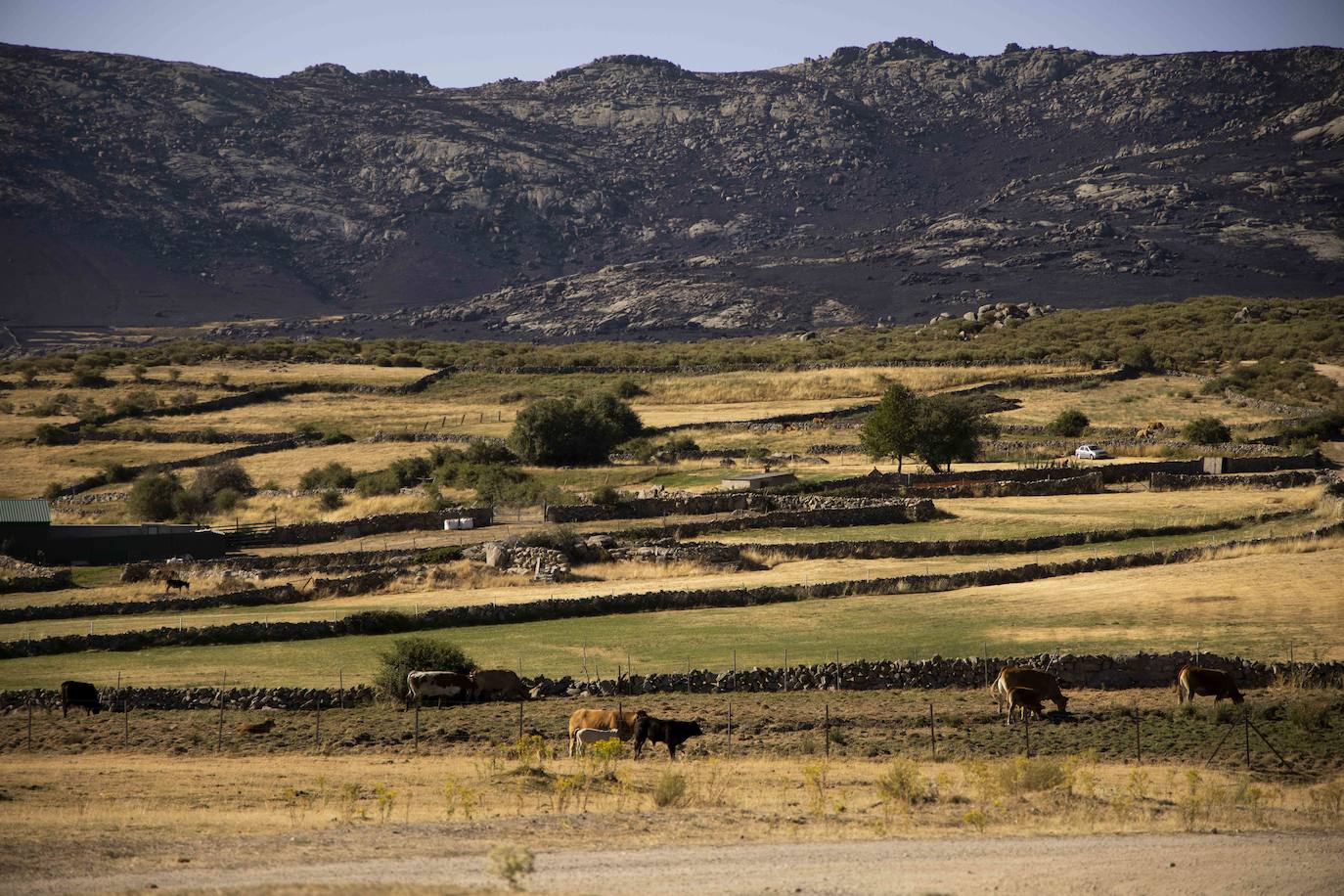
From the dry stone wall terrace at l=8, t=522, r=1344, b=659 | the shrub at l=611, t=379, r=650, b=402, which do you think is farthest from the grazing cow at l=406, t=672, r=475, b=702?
the shrub at l=611, t=379, r=650, b=402

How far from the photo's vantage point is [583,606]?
121ft

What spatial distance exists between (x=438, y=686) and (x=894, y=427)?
37013 millimetres

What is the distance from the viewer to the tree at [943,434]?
6103cm

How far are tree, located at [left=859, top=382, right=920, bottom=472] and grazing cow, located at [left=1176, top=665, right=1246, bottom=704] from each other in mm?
35792

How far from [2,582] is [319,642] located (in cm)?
1578

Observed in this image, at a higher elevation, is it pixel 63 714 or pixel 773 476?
pixel 773 476

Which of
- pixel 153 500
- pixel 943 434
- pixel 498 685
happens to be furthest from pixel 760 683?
pixel 153 500

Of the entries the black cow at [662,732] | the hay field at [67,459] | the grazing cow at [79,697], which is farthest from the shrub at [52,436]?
the black cow at [662,732]

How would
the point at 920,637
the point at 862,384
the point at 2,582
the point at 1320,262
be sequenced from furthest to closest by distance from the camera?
the point at 1320,262, the point at 862,384, the point at 2,582, the point at 920,637

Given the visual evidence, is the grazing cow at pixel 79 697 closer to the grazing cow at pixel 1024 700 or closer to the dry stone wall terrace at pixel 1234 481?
the grazing cow at pixel 1024 700

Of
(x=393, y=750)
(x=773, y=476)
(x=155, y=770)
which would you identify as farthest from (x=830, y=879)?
(x=773, y=476)

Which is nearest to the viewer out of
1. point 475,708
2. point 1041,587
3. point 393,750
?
point 393,750

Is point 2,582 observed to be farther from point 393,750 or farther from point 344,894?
point 344,894

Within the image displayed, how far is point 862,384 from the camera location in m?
94.2
